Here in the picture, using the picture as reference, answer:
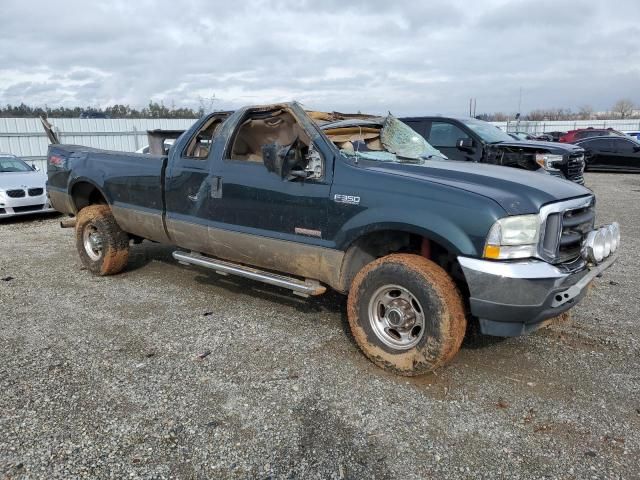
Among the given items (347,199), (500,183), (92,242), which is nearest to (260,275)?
(347,199)

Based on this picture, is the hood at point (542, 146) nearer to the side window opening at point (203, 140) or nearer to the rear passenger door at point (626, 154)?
the side window opening at point (203, 140)

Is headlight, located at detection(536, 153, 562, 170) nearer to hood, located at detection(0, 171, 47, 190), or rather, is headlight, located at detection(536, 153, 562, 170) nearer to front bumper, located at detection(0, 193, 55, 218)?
front bumper, located at detection(0, 193, 55, 218)

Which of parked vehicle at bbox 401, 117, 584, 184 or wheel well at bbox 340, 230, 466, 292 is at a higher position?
parked vehicle at bbox 401, 117, 584, 184

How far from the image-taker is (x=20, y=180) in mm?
10242

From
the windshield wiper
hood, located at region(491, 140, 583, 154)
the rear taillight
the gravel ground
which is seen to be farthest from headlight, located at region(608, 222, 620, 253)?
the rear taillight

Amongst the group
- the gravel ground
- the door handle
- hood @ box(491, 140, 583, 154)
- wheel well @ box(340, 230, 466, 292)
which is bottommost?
the gravel ground

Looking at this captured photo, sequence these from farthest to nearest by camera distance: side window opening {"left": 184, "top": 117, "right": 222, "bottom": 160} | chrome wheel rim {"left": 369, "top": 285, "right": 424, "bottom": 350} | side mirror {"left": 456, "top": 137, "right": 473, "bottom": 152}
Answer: side mirror {"left": 456, "top": 137, "right": 473, "bottom": 152} → side window opening {"left": 184, "top": 117, "right": 222, "bottom": 160} → chrome wheel rim {"left": 369, "top": 285, "right": 424, "bottom": 350}

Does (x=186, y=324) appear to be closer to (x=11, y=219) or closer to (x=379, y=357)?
(x=379, y=357)

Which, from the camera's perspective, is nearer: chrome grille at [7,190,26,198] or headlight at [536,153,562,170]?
headlight at [536,153,562,170]

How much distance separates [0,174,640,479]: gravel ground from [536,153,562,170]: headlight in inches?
167

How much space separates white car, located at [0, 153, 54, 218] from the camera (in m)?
9.80

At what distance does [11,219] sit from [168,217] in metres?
7.40

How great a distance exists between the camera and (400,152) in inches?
179

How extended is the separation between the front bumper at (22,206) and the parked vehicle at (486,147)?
24.9 feet
